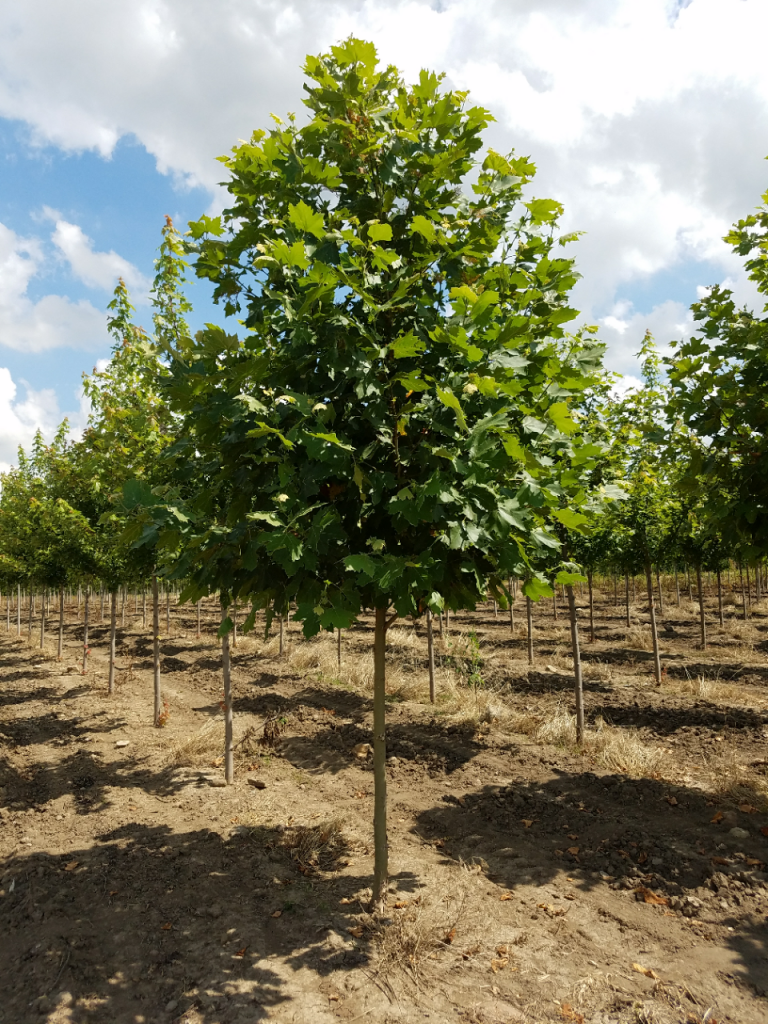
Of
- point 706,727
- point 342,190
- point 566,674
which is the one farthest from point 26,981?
point 566,674

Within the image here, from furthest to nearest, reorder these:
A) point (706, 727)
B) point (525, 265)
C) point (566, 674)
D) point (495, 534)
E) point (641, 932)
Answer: point (566, 674), point (706, 727), point (641, 932), point (525, 265), point (495, 534)

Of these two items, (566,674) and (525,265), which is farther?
(566,674)

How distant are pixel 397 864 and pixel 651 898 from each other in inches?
74.4

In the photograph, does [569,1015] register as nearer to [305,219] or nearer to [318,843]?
[318,843]

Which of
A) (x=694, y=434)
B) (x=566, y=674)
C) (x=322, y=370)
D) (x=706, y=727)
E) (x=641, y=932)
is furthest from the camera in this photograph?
(x=566, y=674)

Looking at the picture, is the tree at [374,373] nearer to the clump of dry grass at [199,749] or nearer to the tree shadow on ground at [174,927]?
the tree shadow on ground at [174,927]

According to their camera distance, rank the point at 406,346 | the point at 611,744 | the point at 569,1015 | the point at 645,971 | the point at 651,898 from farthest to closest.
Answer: the point at 611,744
the point at 651,898
the point at 645,971
the point at 569,1015
the point at 406,346

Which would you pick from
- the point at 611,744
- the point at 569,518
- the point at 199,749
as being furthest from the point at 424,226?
the point at 199,749

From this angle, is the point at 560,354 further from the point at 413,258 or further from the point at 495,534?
the point at 495,534

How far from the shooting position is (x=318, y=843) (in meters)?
5.38

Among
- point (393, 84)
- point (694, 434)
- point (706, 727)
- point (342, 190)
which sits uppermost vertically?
point (393, 84)

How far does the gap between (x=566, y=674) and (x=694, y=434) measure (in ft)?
28.5

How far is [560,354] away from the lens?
4137 mm

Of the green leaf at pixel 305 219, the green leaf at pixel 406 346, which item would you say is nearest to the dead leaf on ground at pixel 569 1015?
the green leaf at pixel 406 346
